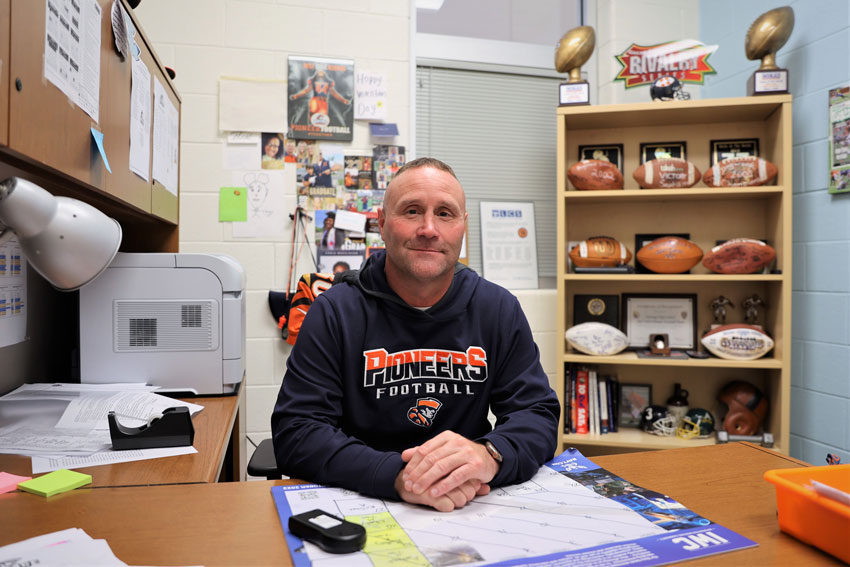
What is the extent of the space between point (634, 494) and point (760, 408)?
86.3 inches

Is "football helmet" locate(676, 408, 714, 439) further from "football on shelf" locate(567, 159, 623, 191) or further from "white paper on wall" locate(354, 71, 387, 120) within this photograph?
"white paper on wall" locate(354, 71, 387, 120)

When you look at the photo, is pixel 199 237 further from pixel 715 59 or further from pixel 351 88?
pixel 715 59

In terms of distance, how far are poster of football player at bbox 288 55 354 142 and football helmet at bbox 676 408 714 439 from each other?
211cm

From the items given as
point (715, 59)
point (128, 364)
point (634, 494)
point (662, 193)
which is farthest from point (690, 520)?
point (715, 59)

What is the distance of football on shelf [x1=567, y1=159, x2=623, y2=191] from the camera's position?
2686 millimetres

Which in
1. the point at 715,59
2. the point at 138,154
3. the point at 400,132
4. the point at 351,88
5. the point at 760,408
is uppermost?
the point at 715,59

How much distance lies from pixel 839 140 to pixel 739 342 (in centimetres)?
93

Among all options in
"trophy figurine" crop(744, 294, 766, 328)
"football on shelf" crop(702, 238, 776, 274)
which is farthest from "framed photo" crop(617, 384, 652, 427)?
"football on shelf" crop(702, 238, 776, 274)

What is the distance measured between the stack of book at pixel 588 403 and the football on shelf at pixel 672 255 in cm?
61

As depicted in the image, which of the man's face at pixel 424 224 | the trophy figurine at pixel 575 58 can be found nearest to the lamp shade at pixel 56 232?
the man's face at pixel 424 224

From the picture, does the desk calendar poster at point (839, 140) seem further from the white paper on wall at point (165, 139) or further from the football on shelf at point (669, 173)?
the white paper on wall at point (165, 139)

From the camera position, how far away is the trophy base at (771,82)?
2.49 metres

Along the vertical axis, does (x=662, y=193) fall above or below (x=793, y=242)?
above

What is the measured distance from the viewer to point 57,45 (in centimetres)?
100
